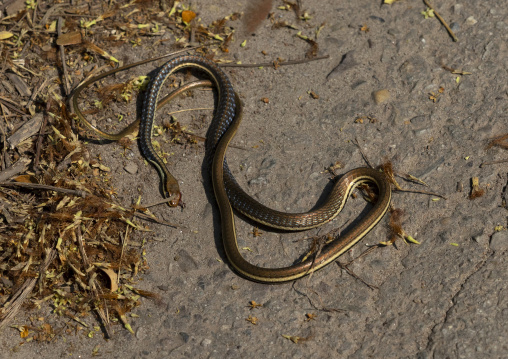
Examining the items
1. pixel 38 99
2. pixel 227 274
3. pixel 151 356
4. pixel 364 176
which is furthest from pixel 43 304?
pixel 364 176

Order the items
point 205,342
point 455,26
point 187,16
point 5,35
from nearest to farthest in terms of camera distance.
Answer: point 205,342
point 5,35
point 455,26
point 187,16

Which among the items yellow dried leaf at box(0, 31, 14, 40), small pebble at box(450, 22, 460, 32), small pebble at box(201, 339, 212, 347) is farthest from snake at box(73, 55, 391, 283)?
small pebble at box(450, 22, 460, 32)

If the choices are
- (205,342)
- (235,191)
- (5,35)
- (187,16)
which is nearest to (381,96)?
(235,191)

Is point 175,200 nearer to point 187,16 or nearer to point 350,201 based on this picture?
point 350,201

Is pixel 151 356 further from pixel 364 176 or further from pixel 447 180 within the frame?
pixel 447 180

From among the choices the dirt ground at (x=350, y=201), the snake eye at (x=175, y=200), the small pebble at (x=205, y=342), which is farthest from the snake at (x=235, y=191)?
the small pebble at (x=205, y=342)

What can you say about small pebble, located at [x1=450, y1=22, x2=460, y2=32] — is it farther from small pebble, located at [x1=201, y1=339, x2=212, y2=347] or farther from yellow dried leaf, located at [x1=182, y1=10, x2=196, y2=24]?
small pebble, located at [x1=201, y1=339, x2=212, y2=347]

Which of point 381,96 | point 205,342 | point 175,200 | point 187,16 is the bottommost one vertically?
point 205,342

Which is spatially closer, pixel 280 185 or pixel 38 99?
pixel 280 185
